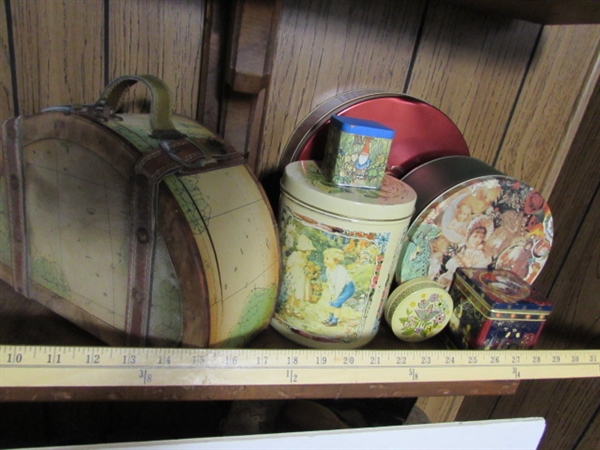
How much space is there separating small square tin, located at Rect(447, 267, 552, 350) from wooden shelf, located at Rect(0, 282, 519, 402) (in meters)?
0.05

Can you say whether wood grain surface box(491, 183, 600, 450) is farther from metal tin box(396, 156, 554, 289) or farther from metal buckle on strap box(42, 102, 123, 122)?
metal buckle on strap box(42, 102, 123, 122)

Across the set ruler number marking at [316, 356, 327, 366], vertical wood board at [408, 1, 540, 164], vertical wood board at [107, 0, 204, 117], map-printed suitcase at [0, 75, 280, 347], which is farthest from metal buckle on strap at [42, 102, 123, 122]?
vertical wood board at [408, 1, 540, 164]

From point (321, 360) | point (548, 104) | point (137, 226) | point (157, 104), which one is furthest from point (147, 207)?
point (548, 104)

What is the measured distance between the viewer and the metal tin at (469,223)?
0.57 metres

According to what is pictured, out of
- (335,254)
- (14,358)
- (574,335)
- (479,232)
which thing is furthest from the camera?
(574,335)

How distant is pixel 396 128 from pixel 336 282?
0.27 metres

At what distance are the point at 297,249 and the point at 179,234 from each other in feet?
0.49

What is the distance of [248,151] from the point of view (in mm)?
615

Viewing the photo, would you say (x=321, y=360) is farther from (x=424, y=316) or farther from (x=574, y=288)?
(x=574, y=288)

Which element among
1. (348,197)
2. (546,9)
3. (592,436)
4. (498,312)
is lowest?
(592,436)

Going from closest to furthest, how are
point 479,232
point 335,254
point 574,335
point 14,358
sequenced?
point 14,358 → point 335,254 → point 479,232 → point 574,335

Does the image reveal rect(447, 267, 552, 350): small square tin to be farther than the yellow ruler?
Yes

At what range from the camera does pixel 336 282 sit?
0.51m

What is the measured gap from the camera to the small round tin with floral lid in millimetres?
566
